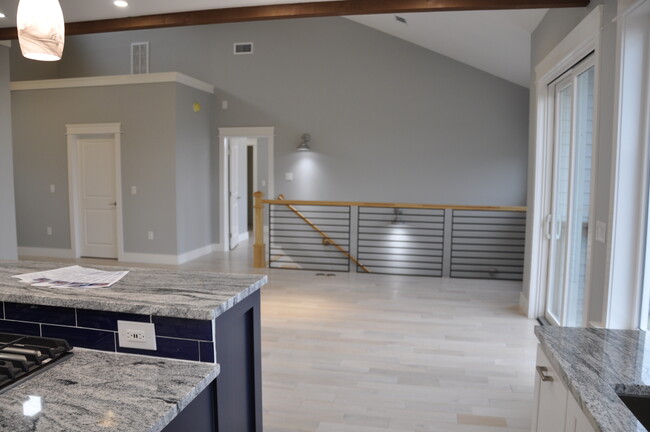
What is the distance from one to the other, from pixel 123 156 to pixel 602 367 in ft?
22.3

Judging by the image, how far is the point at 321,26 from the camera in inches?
291

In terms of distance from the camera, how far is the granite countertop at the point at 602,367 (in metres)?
1.15

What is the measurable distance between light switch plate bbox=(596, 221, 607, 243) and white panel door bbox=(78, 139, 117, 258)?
21.2 feet

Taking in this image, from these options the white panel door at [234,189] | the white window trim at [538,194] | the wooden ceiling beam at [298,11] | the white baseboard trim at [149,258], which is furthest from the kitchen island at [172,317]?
the white panel door at [234,189]

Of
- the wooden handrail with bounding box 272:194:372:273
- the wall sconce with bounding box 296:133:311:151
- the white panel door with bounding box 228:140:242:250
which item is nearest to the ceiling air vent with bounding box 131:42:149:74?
the white panel door with bounding box 228:140:242:250

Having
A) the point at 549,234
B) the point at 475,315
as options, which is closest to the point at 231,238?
the point at 475,315

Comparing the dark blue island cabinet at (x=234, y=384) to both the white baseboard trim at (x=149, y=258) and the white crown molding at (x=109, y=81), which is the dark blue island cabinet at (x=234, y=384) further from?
the white crown molding at (x=109, y=81)

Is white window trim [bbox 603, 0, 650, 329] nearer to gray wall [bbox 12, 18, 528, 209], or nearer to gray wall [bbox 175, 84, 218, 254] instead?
gray wall [bbox 12, 18, 528, 209]

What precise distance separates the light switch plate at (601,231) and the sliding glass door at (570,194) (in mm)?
457

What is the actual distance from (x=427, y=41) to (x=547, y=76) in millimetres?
2869

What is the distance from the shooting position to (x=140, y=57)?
799cm

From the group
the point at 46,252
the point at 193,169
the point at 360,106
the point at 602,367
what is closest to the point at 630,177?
the point at 602,367

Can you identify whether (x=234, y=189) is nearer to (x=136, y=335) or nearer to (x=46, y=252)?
(x=46, y=252)

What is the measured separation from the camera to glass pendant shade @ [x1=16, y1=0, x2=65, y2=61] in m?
1.79
